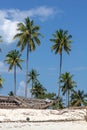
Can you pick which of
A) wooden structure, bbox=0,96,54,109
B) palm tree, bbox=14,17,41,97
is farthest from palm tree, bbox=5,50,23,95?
wooden structure, bbox=0,96,54,109

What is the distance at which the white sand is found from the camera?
31.7 m

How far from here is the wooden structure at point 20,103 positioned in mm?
43844

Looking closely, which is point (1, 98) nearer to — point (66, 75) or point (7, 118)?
point (7, 118)

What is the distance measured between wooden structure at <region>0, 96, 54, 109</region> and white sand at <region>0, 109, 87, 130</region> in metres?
4.89

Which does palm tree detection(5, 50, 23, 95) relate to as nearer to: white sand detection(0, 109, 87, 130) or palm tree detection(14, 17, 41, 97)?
palm tree detection(14, 17, 41, 97)

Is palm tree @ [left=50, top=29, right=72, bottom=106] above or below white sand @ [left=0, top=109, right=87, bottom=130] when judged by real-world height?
above

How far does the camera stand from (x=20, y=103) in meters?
45.6

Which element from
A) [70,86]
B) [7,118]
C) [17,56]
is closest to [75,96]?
[70,86]

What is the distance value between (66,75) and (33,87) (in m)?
11.3

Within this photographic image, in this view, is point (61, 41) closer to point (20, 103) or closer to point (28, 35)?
point (28, 35)

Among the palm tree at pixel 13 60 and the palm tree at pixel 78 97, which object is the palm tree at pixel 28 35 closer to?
the palm tree at pixel 13 60

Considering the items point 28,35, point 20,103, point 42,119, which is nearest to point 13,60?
point 28,35

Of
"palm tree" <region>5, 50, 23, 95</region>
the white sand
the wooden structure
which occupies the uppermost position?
"palm tree" <region>5, 50, 23, 95</region>

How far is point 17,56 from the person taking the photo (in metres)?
70.8
